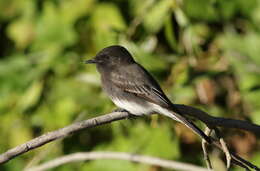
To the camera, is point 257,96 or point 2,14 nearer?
point 257,96

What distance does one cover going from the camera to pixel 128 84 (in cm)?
465

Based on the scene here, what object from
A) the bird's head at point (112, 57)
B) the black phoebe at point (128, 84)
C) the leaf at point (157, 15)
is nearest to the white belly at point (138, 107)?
the black phoebe at point (128, 84)

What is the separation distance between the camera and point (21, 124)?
5645 mm

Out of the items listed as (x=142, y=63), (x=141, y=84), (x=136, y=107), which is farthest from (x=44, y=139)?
(x=142, y=63)

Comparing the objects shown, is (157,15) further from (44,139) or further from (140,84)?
(44,139)

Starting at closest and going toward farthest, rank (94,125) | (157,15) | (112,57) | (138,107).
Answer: (94,125) → (138,107) → (157,15) → (112,57)

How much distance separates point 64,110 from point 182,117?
1.67 m

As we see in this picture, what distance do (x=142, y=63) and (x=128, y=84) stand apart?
22 cm

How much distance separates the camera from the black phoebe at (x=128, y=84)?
436 cm

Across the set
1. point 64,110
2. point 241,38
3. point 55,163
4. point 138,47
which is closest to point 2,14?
point 64,110

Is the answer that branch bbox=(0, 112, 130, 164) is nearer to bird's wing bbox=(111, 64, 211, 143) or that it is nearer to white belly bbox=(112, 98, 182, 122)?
bird's wing bbox=(111, 64, 211, 143)

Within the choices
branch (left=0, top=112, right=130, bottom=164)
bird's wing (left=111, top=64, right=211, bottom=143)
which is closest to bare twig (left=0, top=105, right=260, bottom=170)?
branch (left=0, top=112, right=130, bottom=164)

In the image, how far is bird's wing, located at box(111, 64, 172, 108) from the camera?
4328 mm

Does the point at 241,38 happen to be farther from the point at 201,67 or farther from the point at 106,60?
the point at 106,60
